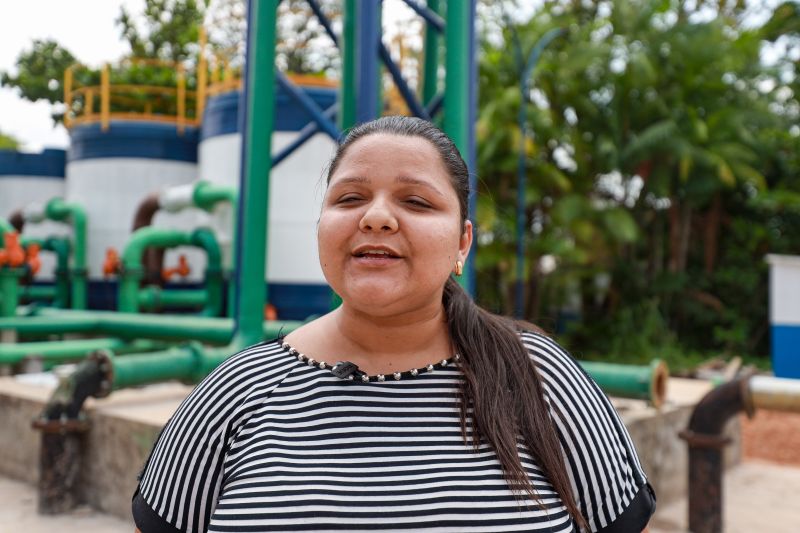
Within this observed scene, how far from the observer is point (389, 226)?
1.16 metres

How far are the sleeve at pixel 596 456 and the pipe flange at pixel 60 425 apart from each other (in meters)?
3.52

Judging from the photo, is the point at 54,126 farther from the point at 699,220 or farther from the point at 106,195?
the point at 699,220

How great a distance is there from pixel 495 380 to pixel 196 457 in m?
0.51

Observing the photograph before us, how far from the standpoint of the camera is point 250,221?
4.16m

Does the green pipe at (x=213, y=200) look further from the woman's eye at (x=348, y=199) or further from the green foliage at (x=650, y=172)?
the woman's eye at (x=348, y=199)

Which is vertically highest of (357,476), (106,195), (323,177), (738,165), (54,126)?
(54,126)

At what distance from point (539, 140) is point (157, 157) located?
6.74 meters

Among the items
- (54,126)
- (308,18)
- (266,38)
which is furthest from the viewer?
(54,126)

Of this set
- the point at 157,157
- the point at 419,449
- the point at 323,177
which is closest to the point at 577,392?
the point at 419,449

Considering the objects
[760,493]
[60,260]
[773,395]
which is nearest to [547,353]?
[773,395]

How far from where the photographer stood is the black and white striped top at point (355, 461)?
1.09 metres

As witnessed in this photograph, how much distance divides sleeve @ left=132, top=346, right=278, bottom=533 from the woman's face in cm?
24

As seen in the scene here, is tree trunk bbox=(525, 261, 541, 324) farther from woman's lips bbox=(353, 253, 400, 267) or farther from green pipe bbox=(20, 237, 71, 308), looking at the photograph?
woman's lips bbox=(353, 253, 400, 267)

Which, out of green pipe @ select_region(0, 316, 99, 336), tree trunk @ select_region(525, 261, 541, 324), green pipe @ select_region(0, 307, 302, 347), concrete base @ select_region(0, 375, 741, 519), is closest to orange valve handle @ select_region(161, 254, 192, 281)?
green pipe @ select_region(0, 307, 302, 347)
